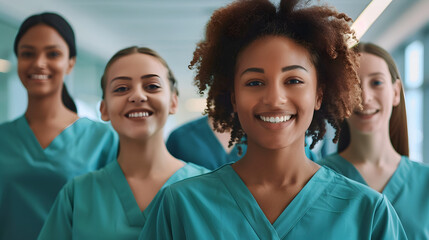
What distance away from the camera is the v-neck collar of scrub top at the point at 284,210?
0.88 meters

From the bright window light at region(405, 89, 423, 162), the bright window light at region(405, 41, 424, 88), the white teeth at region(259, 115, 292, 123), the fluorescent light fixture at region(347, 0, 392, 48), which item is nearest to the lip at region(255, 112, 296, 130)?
the white teeth at region(259, 115, 292, 123)

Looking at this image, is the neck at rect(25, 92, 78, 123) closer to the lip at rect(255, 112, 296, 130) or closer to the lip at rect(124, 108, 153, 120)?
the lip at rect(124, 108, 153, 120)

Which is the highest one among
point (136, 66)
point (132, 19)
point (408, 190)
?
point (132, 19)

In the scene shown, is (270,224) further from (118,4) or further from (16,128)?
(118,4)

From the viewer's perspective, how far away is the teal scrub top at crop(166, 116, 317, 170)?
160cm

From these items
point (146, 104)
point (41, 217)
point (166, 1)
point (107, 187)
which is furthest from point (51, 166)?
point (166, 1)

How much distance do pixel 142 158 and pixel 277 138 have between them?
1.83ft

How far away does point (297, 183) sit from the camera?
37.4 inches

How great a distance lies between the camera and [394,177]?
125 centimetres

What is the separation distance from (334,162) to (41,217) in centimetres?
105

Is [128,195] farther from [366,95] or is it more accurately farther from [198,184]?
[366,95]

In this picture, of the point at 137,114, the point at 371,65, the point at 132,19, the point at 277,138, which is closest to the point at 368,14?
the point at 371,65

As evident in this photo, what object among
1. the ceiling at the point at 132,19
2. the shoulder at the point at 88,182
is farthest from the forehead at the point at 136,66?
the ceiling at the point at 132,19

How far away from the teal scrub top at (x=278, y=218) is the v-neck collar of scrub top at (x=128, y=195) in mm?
222
